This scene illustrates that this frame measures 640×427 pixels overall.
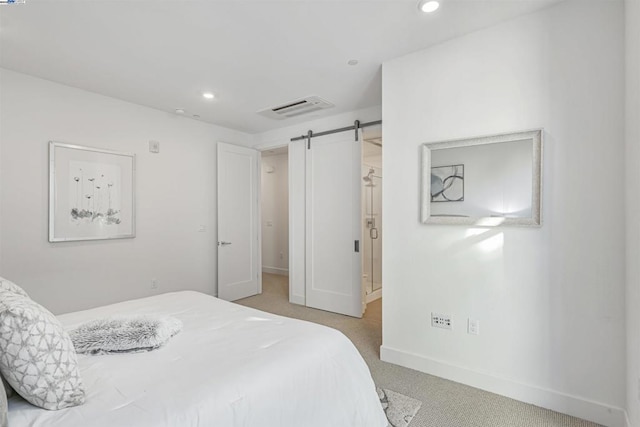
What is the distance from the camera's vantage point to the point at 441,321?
241 centimetres

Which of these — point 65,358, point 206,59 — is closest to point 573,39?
point 206,59

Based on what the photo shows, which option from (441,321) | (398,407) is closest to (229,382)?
(398,407)

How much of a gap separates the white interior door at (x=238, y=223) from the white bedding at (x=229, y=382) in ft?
8.81

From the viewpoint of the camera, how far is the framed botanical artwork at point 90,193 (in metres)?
3.06

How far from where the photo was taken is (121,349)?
138 centimetres

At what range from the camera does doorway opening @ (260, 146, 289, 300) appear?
6.71m

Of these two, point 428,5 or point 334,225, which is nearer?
point 428,5

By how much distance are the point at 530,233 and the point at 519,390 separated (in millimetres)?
1079

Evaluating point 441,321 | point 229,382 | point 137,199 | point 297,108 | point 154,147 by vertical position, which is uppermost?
point 297,108

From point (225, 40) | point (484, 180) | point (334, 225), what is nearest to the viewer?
point (484, 180)

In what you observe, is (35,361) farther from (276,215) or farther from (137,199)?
(276,215)

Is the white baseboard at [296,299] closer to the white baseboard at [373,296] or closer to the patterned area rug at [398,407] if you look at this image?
the white baseboard at [373,296]

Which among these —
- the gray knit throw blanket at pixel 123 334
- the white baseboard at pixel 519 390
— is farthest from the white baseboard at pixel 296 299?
the gray knit throw blanket at pixel 123 334

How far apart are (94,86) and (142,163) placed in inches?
36.6
